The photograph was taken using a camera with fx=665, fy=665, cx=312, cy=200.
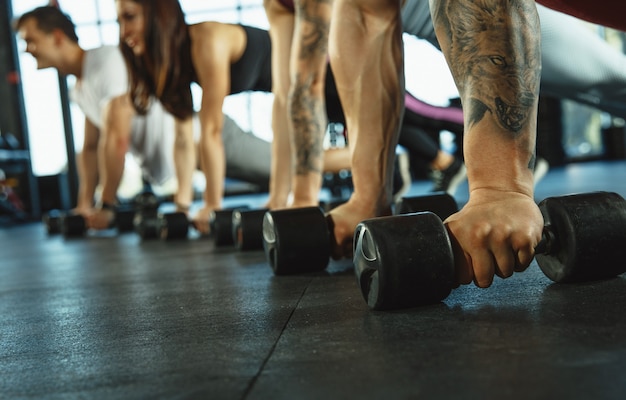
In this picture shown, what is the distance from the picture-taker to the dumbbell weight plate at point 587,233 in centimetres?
86

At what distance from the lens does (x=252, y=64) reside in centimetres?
324

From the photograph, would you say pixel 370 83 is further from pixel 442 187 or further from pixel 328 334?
pixel 442 187

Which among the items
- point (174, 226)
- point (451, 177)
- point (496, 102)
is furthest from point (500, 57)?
point (451, 177)

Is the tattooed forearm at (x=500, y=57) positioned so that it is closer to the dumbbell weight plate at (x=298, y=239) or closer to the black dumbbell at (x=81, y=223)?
the dumbbell weight plate at (x=298, y=239)

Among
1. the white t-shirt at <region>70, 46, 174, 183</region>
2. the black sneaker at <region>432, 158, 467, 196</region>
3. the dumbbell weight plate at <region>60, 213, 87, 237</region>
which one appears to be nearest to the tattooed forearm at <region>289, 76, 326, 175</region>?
the black sneaker at <region>432, 158, 467, 196</region>

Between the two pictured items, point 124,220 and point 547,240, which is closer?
point 547,240

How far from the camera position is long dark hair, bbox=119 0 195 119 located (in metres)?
3.04

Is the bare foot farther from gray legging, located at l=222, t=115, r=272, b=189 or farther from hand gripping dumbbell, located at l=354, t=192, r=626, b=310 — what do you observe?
hand gripping dumbbell, located at l=354, t=192, r=626, b=310

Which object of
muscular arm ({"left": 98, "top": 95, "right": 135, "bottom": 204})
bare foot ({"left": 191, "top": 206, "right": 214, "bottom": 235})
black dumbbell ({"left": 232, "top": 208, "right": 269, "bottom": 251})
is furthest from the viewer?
muscular arm ({"left": 98, "top": 95, "right": 135, "bottom": 204})

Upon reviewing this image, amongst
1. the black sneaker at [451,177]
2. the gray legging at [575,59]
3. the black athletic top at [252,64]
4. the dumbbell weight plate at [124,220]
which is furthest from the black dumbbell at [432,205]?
the dumbbell weight plate at [124,220]

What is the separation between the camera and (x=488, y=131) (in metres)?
0.88

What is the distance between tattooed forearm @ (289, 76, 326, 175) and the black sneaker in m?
1.80

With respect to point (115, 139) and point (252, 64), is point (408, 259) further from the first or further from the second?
point (115, 139)

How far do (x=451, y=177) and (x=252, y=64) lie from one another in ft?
3.98
